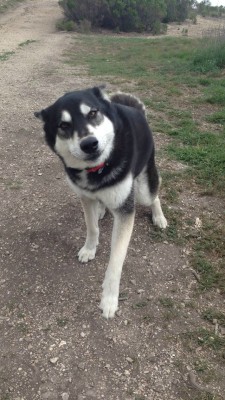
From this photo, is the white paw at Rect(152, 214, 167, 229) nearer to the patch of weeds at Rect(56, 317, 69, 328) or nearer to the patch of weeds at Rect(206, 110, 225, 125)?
the patch of weeds at Rect(56, 317, 69, 328)

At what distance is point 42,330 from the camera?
8.25 ft

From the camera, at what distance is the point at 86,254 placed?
3.10 m

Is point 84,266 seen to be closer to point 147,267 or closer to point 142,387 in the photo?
point 147,267

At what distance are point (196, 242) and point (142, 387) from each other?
4.69 ft

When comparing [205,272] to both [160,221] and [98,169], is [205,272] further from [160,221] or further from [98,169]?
[98,169]

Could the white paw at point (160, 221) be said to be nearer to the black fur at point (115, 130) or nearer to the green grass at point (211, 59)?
the black fur at point (115, 130)

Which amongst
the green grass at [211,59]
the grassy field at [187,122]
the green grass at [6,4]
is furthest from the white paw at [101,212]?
the green grass at [6,4]

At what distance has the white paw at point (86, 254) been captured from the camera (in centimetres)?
308

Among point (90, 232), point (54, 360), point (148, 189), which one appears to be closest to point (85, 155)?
point (90, 232)

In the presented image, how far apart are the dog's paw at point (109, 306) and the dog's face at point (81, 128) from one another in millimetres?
929

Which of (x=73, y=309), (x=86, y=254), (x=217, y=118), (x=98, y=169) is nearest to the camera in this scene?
(x=98, y=169)

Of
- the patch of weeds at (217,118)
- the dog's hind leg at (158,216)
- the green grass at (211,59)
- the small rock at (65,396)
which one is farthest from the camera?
the green grass at (211,59)

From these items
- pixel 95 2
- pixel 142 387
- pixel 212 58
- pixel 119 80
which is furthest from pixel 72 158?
pixel 95 2

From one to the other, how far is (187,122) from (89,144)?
3.72 meters
